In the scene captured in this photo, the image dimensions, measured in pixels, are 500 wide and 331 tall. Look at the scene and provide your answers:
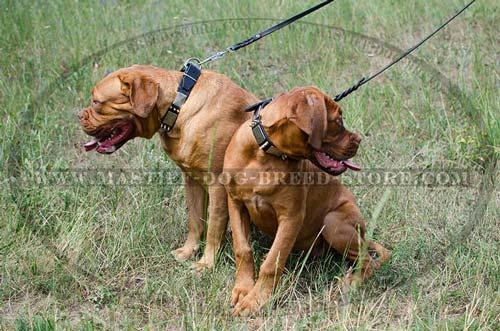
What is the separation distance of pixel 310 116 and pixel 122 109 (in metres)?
1.31

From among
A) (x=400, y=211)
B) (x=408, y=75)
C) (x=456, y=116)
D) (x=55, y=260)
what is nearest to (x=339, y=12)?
(x=408, y=75)

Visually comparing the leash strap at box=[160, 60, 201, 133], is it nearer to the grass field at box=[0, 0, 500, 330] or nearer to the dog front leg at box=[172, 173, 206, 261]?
the dog front leg at box=[172, 173, 206, 261]

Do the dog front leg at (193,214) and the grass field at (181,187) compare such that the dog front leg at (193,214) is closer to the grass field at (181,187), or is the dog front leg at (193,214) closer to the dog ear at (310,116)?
the grass field at (181,187)

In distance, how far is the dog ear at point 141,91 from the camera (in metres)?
4.15

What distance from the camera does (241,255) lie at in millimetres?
4164

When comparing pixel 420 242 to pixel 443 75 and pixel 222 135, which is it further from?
pixel 443 75

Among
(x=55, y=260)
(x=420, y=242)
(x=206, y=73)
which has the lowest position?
(x=420, y=242)

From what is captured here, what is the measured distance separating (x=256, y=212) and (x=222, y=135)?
57cm

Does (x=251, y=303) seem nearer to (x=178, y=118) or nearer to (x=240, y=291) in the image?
(x=240, y=291)

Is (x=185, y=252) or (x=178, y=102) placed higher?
(x=178, y=102)

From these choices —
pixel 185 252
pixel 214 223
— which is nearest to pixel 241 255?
pixel 214 223

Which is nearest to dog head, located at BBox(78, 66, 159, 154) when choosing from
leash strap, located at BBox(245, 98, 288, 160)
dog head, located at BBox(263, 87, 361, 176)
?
leash strap, located at BBox(245, 98, 288, 160)

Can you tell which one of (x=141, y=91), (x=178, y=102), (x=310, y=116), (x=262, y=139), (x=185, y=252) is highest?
(x=141, y=91)

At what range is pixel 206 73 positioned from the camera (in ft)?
14.7
